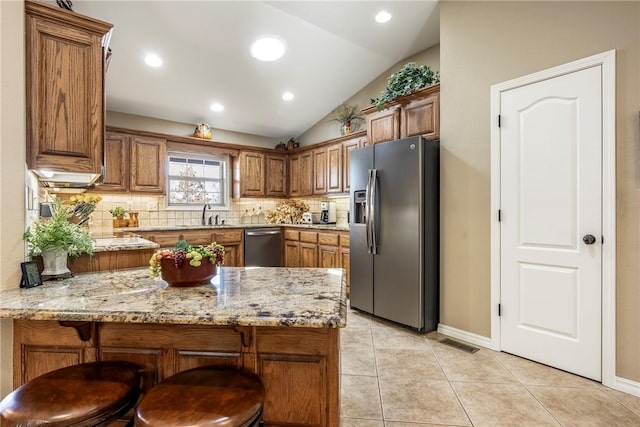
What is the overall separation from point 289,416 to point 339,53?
13.3ft

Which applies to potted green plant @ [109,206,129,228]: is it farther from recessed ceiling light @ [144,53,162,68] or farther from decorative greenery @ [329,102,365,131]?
decorative greenery @ [329,102,365,131]

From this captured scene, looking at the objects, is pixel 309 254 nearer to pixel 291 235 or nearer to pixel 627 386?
pixel 291 235

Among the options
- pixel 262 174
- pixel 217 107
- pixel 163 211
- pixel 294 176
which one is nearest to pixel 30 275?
pixel 163 211

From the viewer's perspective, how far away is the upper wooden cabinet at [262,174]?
534 centimetres

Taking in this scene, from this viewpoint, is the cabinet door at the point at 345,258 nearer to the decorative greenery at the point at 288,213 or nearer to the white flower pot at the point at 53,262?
the decorative greenery at the point at 288,213

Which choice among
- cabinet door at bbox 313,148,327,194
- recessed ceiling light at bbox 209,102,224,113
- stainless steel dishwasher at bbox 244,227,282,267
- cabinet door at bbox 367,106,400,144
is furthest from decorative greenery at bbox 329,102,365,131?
stainless steel dishwasher at bbox 244,227,282,267

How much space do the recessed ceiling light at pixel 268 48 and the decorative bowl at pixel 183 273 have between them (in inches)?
128

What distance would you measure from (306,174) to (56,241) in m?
4.13

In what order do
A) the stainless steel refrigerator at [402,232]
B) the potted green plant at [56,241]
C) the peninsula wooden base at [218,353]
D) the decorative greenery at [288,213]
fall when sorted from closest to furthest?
1. the peninsula wooden base at [218,353]
2. the potted green plant at [56,241]
3. the stainless steel refrigerator at [402,232]
4. the decorative greenery at [288,213]

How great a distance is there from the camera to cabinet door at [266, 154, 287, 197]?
5.61 m

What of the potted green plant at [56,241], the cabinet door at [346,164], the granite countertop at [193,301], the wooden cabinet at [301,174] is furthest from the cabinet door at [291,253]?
the potted green plant at [56,241]

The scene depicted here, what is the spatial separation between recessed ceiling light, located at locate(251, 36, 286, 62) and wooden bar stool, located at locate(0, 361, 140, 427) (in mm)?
3673

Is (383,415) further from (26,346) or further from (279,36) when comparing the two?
(279,36)

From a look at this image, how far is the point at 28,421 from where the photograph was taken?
94cm
